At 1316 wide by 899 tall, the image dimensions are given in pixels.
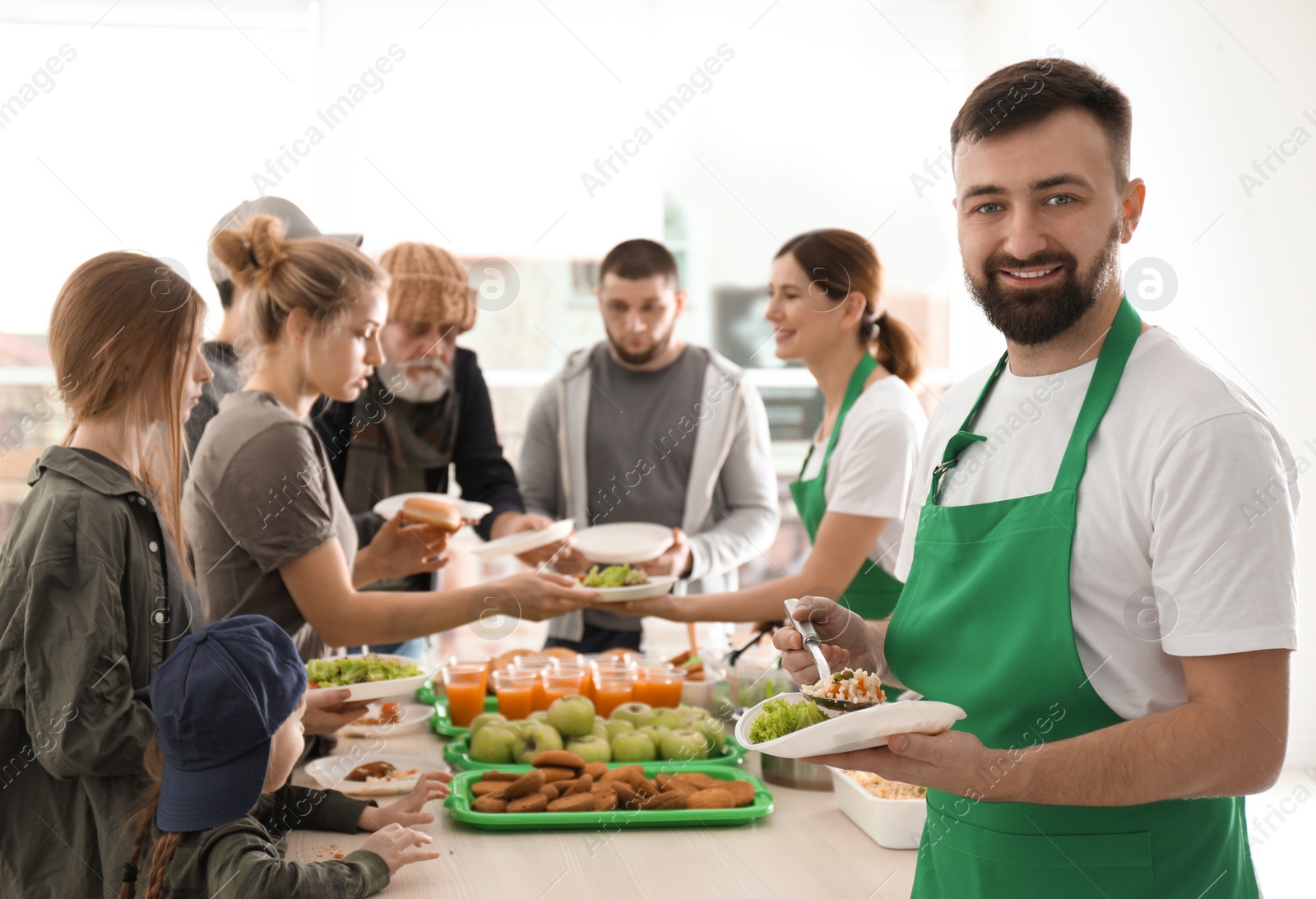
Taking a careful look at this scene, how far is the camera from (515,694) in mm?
2244

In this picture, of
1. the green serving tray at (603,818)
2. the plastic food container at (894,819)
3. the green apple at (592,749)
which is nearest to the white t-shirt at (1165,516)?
the plastic food container at (894,819)

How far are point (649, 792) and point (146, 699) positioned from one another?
85 centimetres

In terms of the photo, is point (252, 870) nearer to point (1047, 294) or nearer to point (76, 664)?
point (76, 664)

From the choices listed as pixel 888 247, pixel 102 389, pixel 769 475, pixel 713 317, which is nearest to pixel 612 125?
A: pixel 713 317

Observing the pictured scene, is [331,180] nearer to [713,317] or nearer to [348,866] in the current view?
[713,317]

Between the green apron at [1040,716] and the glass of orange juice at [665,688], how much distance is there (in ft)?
3.11

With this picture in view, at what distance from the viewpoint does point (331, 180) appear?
4434mm

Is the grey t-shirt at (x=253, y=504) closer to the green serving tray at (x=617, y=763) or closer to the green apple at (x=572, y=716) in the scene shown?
the green serving tray at (x=617, y=763)

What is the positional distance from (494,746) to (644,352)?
65.5 inches

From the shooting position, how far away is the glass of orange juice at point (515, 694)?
2250 mm

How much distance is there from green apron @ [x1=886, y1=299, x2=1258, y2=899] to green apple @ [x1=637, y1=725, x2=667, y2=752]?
0.74m

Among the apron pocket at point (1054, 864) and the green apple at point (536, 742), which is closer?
the apron pocket at point (1054, 864)

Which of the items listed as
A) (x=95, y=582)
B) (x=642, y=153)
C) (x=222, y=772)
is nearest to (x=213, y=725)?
(x=222, y=772)

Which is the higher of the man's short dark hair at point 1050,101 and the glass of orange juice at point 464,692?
the man's short dark hair at point 1050,101
